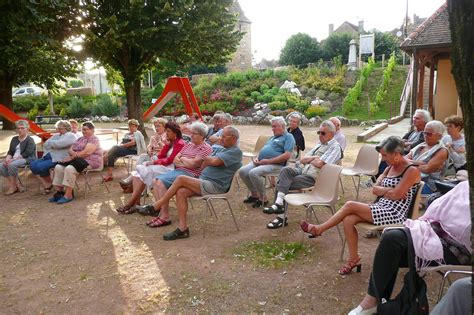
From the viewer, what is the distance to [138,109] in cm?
1479

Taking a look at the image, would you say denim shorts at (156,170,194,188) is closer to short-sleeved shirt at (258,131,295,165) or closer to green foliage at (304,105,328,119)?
short-sleeved shirt at (258,131,295,165)

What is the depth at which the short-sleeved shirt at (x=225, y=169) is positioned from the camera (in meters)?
5.15

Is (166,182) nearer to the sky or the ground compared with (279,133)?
nearer to the ground

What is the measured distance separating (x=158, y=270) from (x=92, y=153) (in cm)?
365

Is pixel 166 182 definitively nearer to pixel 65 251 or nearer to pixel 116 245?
pixel 116 245

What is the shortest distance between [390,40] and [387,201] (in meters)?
44.3

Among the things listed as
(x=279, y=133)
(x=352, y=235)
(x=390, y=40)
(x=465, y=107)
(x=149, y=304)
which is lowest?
(x=149, y=304)

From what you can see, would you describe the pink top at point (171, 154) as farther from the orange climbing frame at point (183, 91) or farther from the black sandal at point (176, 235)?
the orange climbing frame at point (183, 91)

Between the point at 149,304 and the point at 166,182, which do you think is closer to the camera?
the point at 149,304

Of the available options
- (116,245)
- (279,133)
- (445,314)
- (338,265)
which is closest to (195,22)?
(279,133)

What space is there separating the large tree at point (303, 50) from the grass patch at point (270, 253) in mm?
41624

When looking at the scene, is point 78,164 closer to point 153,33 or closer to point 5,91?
point 153,33

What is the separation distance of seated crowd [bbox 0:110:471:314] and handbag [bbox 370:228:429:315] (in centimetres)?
15

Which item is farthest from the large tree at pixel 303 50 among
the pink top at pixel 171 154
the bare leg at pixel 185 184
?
the bare leg at pixel 185 184
